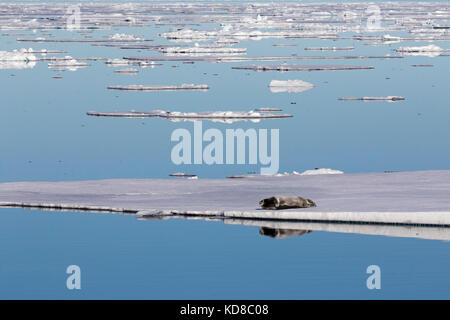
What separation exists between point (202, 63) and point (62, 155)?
21581mm

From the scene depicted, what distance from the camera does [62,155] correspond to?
859 inches

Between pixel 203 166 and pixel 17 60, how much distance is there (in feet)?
77.3

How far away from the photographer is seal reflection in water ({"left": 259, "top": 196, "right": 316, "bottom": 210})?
15000 mm

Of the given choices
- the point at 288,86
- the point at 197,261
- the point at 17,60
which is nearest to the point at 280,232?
the point at 197,261

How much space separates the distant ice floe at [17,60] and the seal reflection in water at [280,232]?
28225 mm

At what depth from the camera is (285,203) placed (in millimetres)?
15125

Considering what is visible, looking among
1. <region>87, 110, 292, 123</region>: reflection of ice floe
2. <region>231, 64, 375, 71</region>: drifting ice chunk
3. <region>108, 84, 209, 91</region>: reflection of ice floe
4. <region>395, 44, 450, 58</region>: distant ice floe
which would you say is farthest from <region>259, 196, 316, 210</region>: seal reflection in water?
<region>395, 44, 450, 58</region>: distant ice floe

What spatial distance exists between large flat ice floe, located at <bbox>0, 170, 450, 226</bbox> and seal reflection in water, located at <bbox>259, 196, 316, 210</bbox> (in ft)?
0.46

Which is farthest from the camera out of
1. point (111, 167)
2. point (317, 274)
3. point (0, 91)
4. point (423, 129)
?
point (0, 91)

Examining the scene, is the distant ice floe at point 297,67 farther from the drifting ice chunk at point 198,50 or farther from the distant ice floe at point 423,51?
the distant ice floe at point 423,51

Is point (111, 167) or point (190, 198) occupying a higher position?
point (111, 167)

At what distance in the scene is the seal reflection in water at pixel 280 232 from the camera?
1417 centimetres

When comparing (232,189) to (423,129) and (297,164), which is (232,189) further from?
(423,129)

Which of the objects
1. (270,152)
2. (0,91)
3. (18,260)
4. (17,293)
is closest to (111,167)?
(270,152)
